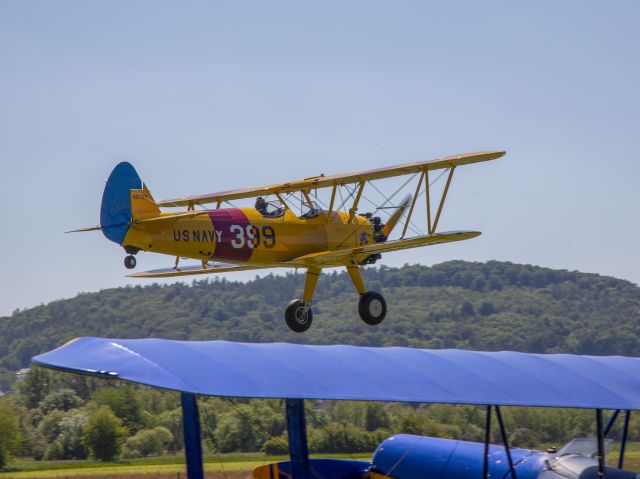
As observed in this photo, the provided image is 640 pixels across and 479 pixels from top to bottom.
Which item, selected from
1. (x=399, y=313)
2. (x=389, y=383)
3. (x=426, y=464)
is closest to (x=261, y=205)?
(x=426, y=464)

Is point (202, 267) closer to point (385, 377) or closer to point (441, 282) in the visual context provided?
point (385, 377)

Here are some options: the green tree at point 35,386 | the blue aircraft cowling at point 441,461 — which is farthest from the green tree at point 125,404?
the blue aircraft cowling at point 441,461

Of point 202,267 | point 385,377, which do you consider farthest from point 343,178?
point 385,377

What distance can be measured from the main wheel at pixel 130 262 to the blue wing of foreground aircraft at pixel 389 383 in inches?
238

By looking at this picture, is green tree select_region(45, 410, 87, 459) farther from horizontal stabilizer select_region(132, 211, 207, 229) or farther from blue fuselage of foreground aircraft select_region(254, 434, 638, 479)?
blue fuselage of foreground aircraft select_region(254, 434, 638, 479)

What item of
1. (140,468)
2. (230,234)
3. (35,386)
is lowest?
(140,468)

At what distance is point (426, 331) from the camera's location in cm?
9569

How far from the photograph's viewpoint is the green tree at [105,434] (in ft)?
88.8

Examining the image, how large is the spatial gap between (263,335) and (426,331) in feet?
43.6

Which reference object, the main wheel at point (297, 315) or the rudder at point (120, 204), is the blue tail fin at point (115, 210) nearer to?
the rudder at point (120, 204)

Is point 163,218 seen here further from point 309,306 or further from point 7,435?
point 7,435

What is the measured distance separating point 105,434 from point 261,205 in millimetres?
7305

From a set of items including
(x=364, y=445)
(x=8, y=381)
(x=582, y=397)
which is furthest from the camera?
(x=8, y=381)

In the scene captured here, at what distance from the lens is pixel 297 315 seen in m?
24.1
